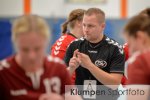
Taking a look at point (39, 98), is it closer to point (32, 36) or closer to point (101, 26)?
point (32, 36)

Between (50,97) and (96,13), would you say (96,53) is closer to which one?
(96,13)

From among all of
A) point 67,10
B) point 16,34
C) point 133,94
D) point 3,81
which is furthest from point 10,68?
point 67,10

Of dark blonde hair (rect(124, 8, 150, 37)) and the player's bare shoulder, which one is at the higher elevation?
dark blonde hair (rect(124, 8, 150, 37))

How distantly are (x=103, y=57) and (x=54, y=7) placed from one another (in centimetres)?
535

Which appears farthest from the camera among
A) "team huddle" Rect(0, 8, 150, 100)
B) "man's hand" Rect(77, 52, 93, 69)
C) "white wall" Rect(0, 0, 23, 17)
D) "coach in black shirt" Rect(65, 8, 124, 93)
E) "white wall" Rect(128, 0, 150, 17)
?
"white wall" Rect(128, 0, 150, 17)

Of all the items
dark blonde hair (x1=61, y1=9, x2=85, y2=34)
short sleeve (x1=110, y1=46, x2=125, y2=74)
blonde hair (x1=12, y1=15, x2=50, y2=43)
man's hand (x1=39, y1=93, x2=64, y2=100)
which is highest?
blonde hair (x1=12, y1=15, x2=50, y2=43)

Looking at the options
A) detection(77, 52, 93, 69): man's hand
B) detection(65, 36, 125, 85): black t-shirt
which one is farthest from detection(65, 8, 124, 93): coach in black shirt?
detection(77, 52, 93, 69): man's hand

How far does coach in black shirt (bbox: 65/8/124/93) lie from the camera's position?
11.1 feet

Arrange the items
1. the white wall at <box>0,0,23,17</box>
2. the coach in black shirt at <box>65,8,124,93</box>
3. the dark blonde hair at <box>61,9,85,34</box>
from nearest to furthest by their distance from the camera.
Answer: the coach in black shirt at <box>65,8,124,93</box> < the dark blonde hair at <box>61,9,85,34</box> < the white wall at <box>0,0,23,17</box>

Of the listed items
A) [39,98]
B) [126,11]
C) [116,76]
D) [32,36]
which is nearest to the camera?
[32,36]

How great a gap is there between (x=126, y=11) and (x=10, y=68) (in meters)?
6.79

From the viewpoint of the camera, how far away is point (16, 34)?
1976mm

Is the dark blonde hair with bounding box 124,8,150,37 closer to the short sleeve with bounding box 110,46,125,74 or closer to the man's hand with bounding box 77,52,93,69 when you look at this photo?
the man's hand with bounding box 77,52,93,69

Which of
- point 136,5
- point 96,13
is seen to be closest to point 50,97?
point 96,13
